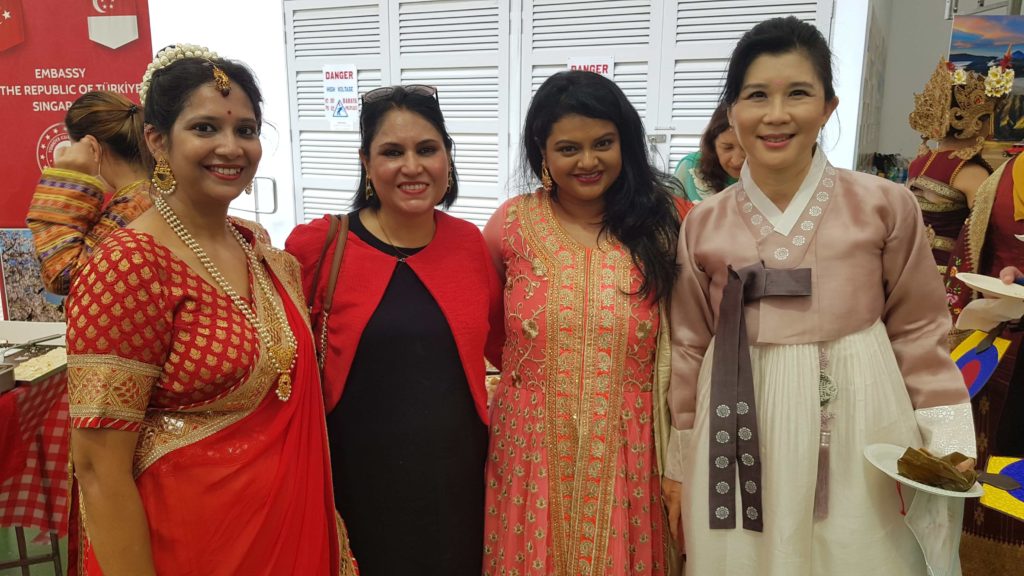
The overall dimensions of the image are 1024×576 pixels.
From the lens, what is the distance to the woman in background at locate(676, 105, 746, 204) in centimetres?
217

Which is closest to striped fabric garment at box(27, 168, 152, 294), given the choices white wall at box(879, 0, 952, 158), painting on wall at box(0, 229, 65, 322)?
painting on wall at box(0, 229, 65, 322)

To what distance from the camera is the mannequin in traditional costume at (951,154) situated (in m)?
2.71

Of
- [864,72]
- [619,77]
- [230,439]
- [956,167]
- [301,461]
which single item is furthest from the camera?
[619,77]

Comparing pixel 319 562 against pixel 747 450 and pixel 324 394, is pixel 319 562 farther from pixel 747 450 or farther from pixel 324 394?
pixel 747 450

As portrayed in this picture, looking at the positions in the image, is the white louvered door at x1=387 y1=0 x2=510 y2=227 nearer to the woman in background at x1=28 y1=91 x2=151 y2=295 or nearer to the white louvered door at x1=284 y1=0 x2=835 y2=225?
the white louvered door at x1=284 y1=0 x2=835 y2=225

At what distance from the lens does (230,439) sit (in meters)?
1.12

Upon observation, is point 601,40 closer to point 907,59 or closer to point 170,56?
point 907,59

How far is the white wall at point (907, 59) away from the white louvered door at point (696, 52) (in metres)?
1.89

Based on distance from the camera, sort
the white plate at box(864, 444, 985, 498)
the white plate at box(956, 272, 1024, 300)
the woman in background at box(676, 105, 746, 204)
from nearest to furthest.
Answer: the white plate at box(864, 444, 985, 498) < the white plate at box(956, 272, 1024, 300) < the woman in background at box(676, 105, 746, 204)

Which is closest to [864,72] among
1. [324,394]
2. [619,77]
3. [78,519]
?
[619,77]

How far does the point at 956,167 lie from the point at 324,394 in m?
2.80

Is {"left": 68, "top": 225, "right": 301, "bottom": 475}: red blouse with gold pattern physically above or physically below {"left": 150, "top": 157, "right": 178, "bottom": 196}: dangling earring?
below

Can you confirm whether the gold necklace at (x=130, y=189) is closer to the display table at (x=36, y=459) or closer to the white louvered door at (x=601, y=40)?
the display table at (x=36, y=459)

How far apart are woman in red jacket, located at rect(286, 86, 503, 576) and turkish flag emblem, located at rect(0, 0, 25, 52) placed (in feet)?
8.20
